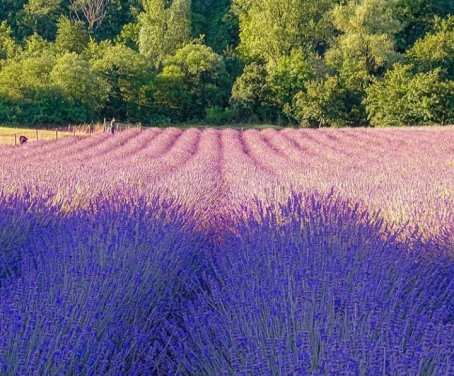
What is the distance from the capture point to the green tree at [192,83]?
36.4 meters

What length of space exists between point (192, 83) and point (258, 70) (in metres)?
3.85

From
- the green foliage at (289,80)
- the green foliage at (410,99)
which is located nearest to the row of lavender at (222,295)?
the green foliage at (410,99)

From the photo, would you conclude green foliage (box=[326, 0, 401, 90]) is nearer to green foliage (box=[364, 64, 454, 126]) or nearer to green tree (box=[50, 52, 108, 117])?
green foliage (box=[364, 64, 454, 126])

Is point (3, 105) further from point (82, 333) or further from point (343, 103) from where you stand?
point (82, 333)

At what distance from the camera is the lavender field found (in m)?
1.90

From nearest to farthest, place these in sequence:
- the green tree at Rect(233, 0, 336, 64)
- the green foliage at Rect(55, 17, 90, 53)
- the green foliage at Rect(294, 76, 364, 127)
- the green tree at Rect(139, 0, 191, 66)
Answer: the green foliage at Rect(294, 76, 364, 127) → the green tree at Rect(233, 0, 336, 64) → the green tree at Rect(139, 0, 191, 66) → the green foliage at Rect(55, 17, 90, 53)

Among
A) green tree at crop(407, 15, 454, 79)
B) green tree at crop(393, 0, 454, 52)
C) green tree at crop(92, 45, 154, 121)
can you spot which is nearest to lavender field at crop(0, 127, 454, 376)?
green tree at crop(92, 45, 154, 121)

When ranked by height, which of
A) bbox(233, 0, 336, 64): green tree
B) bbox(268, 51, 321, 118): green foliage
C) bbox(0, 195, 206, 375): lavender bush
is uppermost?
bbox(233, 0, 336, 64): green tree

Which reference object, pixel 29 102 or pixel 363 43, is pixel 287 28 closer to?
pixel 363 43

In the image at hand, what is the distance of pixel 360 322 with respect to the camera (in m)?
2.12

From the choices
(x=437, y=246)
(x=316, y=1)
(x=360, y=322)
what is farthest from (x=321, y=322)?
(x=316, y=1)

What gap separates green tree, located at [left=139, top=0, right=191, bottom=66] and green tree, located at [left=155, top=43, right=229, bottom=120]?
4.28m

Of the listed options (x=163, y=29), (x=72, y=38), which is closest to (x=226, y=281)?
(x=163, y=29)

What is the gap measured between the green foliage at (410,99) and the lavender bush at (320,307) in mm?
28587
